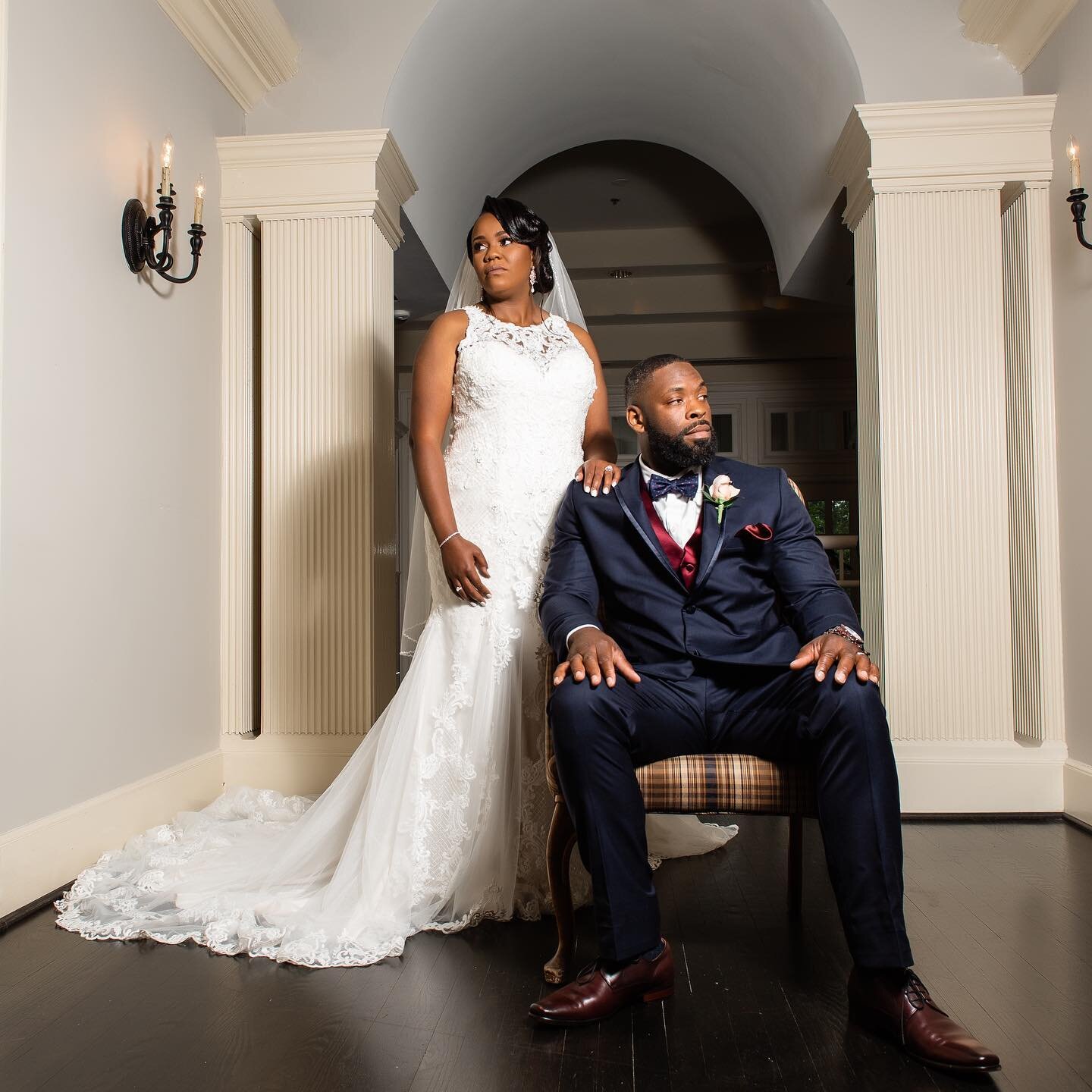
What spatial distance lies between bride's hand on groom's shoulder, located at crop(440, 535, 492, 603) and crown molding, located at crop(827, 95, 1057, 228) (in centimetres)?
259

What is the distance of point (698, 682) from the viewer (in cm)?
232

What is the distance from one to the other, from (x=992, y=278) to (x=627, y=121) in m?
3.01

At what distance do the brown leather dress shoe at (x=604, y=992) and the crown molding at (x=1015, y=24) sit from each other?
3842 millimetres

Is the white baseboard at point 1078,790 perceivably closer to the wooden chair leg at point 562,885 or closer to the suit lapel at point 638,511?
the suit lapel at point 638,511

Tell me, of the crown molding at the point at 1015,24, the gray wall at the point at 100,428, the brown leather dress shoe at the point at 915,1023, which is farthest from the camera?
the crown molding at the point at 1015,24

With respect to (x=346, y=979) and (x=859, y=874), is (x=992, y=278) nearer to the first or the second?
(x=859, y=874)

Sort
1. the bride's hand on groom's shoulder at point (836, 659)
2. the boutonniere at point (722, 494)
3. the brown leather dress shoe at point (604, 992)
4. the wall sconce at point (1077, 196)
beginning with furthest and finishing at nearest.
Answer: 1. the wall sconce at point (1077, 196)
2. the boutonniere at point (722, 494)
3. the bride's hand on groom's shoulder at point (836, 659)
4. the brown leather dress shoe at point (604, 992)

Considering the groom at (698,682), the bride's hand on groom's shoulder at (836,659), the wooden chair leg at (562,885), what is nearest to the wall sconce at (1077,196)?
the groom at (698,682)

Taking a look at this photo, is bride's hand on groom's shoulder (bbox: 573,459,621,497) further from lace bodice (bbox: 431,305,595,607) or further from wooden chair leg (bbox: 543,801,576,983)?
wooden chair leg (bbox: 543,801,576,983)

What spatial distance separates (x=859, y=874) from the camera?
189 centimetres

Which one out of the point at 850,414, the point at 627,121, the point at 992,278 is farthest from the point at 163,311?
the point at 850,414

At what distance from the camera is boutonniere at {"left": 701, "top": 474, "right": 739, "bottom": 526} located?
8.10ft

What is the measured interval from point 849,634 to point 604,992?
3.08 feet

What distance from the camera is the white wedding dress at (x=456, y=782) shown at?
8.36 ft
